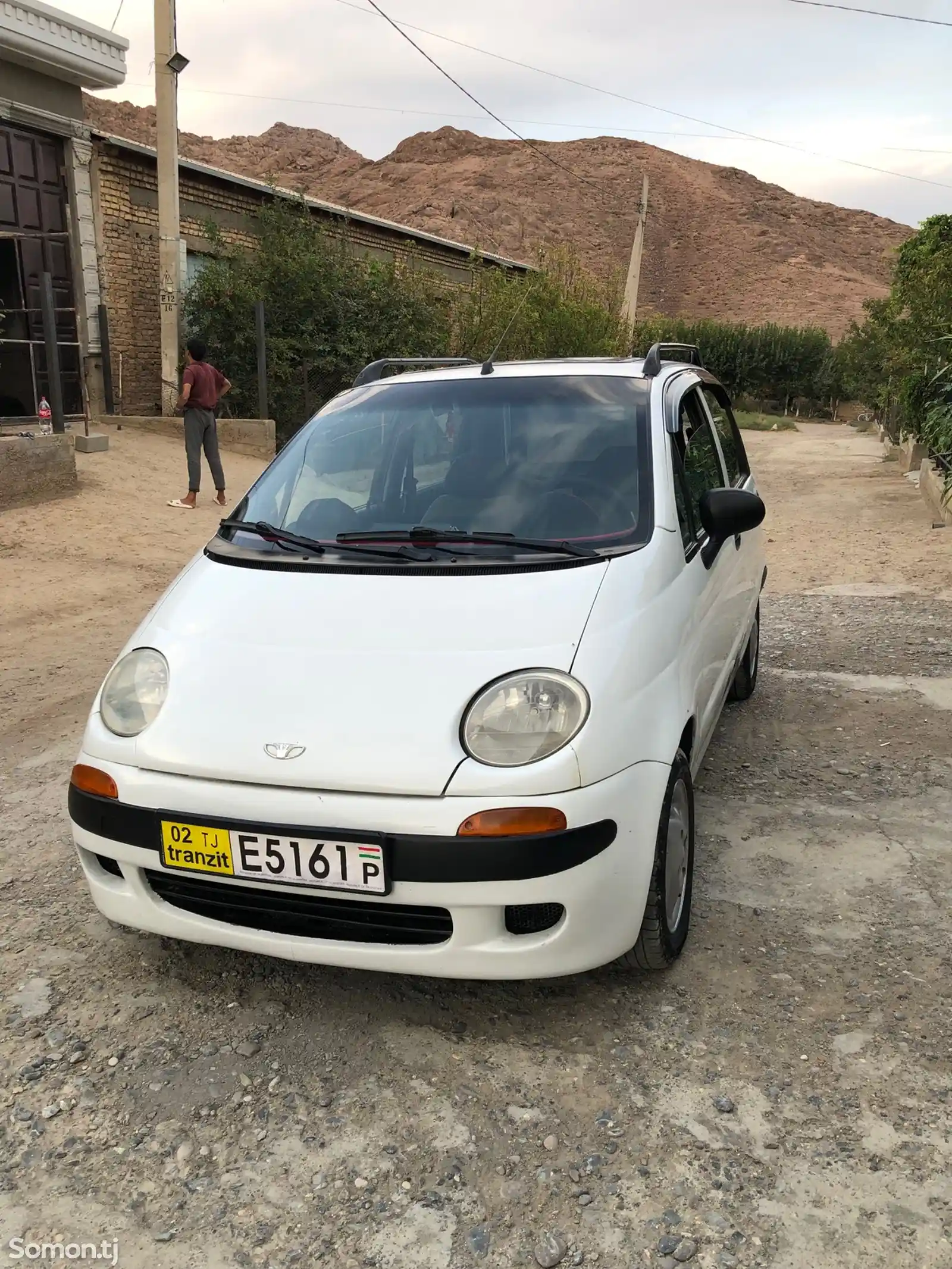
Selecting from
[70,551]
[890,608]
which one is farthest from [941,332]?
[70,551]

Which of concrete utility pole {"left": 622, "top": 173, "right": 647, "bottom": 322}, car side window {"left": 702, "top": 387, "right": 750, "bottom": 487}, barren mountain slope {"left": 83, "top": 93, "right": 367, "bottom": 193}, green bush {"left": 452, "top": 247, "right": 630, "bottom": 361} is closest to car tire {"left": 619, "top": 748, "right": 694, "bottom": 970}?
car side window {"left": 702, "top": 387, "right": 750, "bottom": 487}

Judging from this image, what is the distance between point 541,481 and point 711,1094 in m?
1.84

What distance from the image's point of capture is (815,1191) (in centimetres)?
197

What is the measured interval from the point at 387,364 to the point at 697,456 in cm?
142

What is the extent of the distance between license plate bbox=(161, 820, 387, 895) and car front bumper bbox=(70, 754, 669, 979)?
2 centimetres

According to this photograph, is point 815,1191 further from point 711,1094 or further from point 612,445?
point 612,445

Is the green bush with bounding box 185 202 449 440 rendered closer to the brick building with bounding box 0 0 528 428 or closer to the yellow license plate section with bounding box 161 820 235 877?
the brick building with bounding box 0 0 528 428

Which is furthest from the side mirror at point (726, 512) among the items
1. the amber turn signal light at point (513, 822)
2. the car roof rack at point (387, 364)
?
the amber turn signal light at point (513, 822)

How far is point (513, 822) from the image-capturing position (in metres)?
2.20

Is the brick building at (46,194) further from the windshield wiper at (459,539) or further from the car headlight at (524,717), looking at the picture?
the car headlight at (524,717)

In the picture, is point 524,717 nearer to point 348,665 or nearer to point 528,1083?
point 348,665

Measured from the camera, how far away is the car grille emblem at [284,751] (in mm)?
2293

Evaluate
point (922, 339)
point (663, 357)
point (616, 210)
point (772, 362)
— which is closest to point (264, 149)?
point (616, 210)

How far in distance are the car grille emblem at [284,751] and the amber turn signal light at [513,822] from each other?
0.43 meters
